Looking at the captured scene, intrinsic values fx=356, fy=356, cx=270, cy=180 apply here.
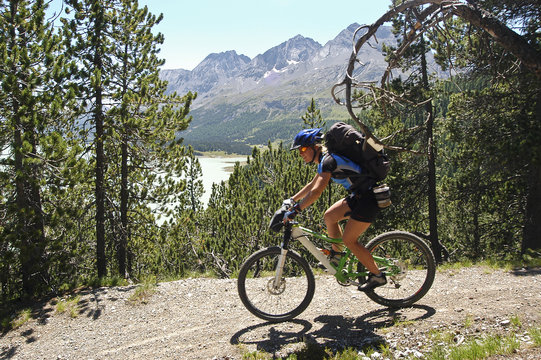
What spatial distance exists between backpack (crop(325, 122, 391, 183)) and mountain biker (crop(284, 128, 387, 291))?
9 cm

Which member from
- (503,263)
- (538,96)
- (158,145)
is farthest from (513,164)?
(158,145)

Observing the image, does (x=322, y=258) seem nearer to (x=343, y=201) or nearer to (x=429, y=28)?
(x=343, y=201)

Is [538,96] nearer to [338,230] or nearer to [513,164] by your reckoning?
[513,164]

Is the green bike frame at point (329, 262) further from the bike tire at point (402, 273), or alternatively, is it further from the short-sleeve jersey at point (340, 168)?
the short-sleeve jersey at point (340, 168)

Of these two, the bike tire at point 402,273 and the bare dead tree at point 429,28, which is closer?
the bare dead tree at point 429,28

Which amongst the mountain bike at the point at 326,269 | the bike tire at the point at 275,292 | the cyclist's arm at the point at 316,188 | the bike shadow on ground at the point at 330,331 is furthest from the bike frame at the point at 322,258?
the bike shadow on ground at the point at 330,331

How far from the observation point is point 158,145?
13227 millimetres

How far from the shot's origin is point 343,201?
4.77 m

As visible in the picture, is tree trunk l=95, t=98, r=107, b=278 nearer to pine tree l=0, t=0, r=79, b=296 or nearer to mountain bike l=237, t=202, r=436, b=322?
pine tree l=0, t=0, r=79, b=296

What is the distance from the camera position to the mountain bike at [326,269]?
16.4 ft

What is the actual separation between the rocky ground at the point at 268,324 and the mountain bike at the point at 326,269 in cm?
22

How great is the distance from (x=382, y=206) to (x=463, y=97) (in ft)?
35.0

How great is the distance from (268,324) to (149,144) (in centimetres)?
917

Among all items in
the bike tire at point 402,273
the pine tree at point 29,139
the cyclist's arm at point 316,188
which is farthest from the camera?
the pine tree at point 29,139
